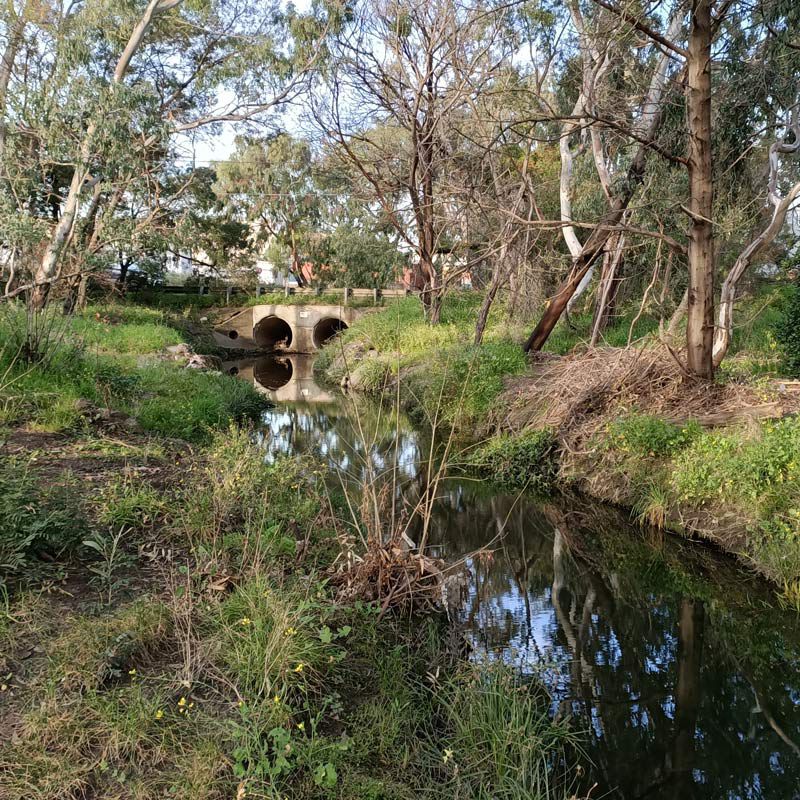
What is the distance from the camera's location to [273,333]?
33656mm

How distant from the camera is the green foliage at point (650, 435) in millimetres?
7234

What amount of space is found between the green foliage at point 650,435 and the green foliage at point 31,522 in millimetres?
5208

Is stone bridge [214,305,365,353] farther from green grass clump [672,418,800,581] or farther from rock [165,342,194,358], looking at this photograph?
green grass clump [672,418,800,581]

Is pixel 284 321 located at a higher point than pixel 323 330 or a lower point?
higher

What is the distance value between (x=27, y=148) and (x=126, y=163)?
2.70 meters

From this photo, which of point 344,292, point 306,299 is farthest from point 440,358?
point 306,299

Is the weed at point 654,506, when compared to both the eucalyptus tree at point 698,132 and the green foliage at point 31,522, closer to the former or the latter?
the eucalyptus tree at point 698,132

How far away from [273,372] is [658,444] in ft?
58.1

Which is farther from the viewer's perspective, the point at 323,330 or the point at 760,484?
the point at 323,330

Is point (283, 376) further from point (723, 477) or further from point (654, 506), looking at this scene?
point (723, 477)

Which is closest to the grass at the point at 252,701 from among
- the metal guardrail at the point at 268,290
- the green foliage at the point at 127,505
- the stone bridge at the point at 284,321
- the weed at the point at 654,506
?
the green foliage at the point at 127,505

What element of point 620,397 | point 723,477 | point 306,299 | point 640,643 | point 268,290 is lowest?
point 640,643

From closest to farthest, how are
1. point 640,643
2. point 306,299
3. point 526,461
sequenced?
point 640,643 < point 526,461 < point 306,299

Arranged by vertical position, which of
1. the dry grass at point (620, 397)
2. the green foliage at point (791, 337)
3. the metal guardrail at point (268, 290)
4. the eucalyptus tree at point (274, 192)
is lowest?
the dry grass at point (620, 397)
